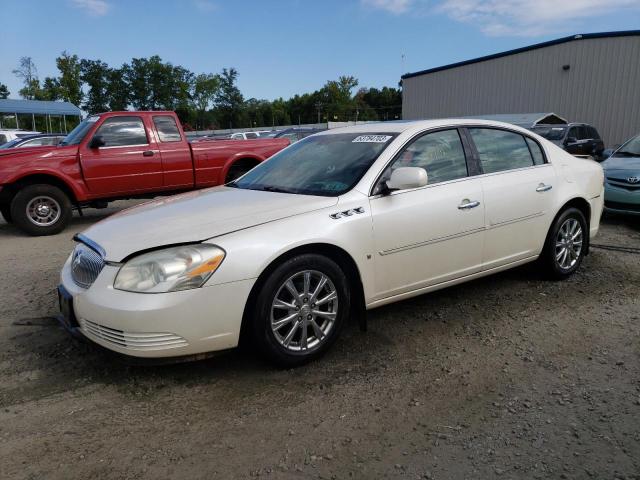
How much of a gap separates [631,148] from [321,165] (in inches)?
289

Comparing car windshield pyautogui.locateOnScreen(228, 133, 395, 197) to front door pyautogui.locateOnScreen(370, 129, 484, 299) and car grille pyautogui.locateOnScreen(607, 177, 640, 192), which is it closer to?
front door pyautogui.locateOnScreen(370, 129, 484, 299)

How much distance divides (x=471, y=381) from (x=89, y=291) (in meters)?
2.31

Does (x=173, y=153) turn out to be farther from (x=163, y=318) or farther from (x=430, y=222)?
(x=163, y=318)

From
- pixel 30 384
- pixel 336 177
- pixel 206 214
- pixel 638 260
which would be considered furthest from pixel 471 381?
pixel 638 260

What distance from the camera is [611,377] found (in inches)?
120

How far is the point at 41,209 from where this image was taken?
804 cm

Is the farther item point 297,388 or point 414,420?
point 297,388

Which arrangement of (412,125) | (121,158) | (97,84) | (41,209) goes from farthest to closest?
(97,84), (121,158), (41,209), (412,125)

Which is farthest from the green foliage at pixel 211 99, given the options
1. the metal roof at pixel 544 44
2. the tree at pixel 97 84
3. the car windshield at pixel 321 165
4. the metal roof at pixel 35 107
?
the car windshield at pixel 321 165

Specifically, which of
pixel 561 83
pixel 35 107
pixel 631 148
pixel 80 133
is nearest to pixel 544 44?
pixel 561 83

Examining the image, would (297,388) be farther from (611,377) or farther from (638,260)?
(638,260)

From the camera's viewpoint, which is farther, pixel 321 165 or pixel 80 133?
pixel 80 133

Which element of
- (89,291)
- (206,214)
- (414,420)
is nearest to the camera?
(414,420)

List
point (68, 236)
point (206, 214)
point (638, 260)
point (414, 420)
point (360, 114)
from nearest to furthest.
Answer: point (414, 420) → point (206, 214) → point (638, 260) → point (68, 236) → point (360, 114)
